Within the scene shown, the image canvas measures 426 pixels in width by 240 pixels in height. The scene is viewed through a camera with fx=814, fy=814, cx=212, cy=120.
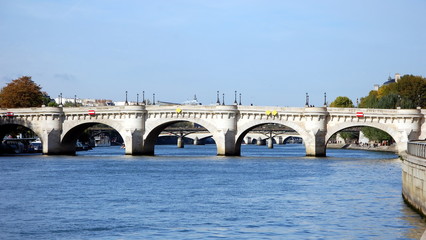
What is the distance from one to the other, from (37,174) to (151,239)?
3420 centimetres

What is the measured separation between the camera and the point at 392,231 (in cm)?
3291

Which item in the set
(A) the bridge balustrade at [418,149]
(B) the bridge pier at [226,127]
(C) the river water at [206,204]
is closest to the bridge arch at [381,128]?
(B) the bridge pier at [226,127]

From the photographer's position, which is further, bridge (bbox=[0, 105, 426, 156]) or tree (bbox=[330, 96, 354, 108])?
tree (bbox=[330, 96, 354, 108])

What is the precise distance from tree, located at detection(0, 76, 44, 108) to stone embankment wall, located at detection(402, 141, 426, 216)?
84442 mm

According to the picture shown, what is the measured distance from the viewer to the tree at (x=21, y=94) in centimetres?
11644

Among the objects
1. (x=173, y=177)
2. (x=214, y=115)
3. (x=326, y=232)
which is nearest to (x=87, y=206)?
(x=326, y=232)

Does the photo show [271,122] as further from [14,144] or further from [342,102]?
[342,102]

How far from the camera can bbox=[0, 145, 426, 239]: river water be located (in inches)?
1308

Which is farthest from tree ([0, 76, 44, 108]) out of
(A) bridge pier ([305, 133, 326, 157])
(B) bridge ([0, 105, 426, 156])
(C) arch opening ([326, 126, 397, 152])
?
(A) bridge pier ([305, 133, 326, 157])

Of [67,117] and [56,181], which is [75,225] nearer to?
[56,181]

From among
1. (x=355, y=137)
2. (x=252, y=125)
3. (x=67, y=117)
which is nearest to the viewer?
(x=252, y=125)

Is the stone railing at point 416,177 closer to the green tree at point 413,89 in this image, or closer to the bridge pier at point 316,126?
the bridge pier at point 316,126

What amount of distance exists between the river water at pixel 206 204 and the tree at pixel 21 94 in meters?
50.4

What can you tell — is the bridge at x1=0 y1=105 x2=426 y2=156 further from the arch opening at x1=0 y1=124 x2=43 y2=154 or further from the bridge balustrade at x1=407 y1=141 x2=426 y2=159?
the bridge balustrade at x1=407 y1=141 x2=426 y2=159
